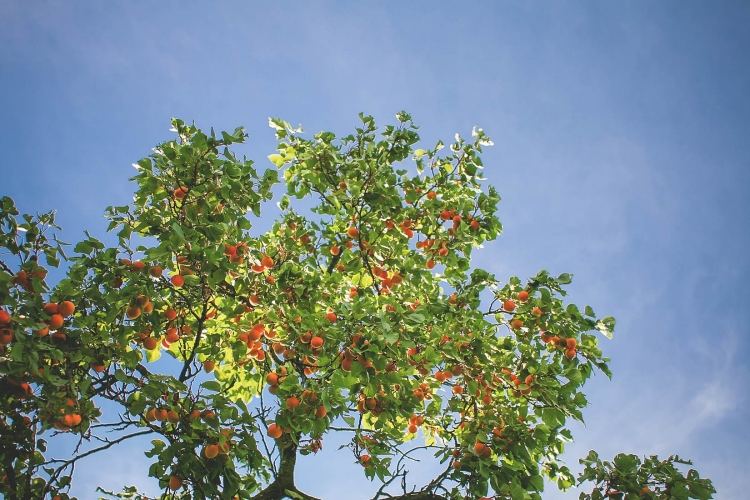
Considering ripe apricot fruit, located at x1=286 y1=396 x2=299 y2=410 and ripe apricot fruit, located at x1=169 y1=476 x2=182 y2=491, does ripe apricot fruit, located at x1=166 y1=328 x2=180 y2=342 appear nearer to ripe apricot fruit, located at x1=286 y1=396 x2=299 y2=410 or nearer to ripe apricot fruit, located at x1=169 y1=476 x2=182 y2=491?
ripe apricot fruit, located at x1=169 y1=476 x2=182 y2=491

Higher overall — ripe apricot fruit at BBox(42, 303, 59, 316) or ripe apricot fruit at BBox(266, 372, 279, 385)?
ripe apricot fruit at BBox(42, 303, 59, 316)

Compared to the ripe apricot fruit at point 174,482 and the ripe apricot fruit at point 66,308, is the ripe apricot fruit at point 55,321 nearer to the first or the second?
the ripe apricot fruit at point 66,308

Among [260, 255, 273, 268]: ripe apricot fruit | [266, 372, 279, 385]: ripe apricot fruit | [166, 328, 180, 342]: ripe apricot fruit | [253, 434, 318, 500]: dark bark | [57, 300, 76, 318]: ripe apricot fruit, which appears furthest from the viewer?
[253, 434, 318, 500]: dark bark

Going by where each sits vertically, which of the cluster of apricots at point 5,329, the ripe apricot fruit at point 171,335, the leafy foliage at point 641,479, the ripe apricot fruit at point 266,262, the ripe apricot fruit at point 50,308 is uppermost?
the ripe apricot fruit at point 266,262

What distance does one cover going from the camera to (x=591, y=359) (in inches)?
261

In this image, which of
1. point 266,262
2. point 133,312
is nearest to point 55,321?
point 133,312

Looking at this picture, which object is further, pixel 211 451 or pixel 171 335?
pixel 171 335

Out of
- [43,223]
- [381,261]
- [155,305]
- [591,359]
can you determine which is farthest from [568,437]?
[43,223]

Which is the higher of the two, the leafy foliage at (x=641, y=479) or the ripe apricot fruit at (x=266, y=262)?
the ripe apricot fruit at (x=266, y=262)

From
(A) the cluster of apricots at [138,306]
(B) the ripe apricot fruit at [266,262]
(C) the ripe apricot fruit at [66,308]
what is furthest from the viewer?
(B) the ripe apricot fruit at [266,262]

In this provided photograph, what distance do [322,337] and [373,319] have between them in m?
0.81

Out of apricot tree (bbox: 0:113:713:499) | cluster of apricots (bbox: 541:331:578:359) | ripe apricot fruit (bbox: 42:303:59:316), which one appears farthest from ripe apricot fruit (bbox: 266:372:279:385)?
cluster of apricots (bbox: 541:331:578:359)

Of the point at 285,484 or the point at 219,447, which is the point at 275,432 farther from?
the point at 285,484

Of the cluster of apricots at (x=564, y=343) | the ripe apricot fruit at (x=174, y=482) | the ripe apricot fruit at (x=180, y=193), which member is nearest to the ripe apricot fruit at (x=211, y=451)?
the ripe apricot fruit at (x=174, y=482)
